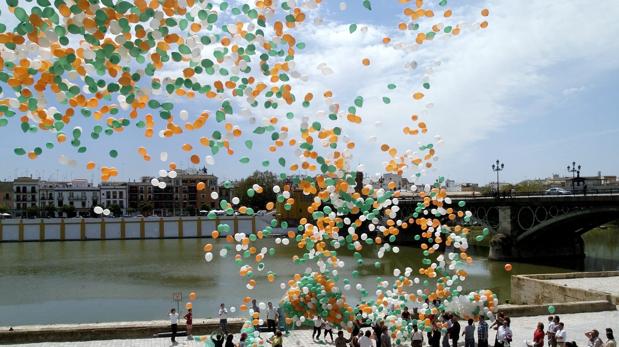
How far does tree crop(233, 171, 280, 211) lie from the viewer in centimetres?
6429

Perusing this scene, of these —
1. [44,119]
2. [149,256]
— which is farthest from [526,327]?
[149,256]

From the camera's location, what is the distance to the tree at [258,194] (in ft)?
211

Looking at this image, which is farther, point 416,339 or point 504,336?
point 504,336

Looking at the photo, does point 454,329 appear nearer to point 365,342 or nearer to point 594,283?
point 365,342

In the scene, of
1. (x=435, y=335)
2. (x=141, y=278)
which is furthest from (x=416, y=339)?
(x=141, y=278)

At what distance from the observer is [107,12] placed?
450 cm

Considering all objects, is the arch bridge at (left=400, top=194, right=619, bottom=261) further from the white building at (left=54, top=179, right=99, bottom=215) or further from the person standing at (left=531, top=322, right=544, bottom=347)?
the white building at (left=54, top=179, right=99, bottom=215)

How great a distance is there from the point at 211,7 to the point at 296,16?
2.45ft

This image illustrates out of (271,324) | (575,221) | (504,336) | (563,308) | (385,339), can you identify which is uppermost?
(575,221)

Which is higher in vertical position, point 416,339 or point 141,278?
point 416,339

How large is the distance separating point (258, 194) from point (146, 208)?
19.0m

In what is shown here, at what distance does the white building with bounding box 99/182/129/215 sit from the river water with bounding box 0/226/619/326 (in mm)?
32361

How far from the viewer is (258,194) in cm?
6088

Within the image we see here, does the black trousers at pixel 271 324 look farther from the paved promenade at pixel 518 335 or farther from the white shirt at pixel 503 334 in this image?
the white shirt at pixel 503 334
